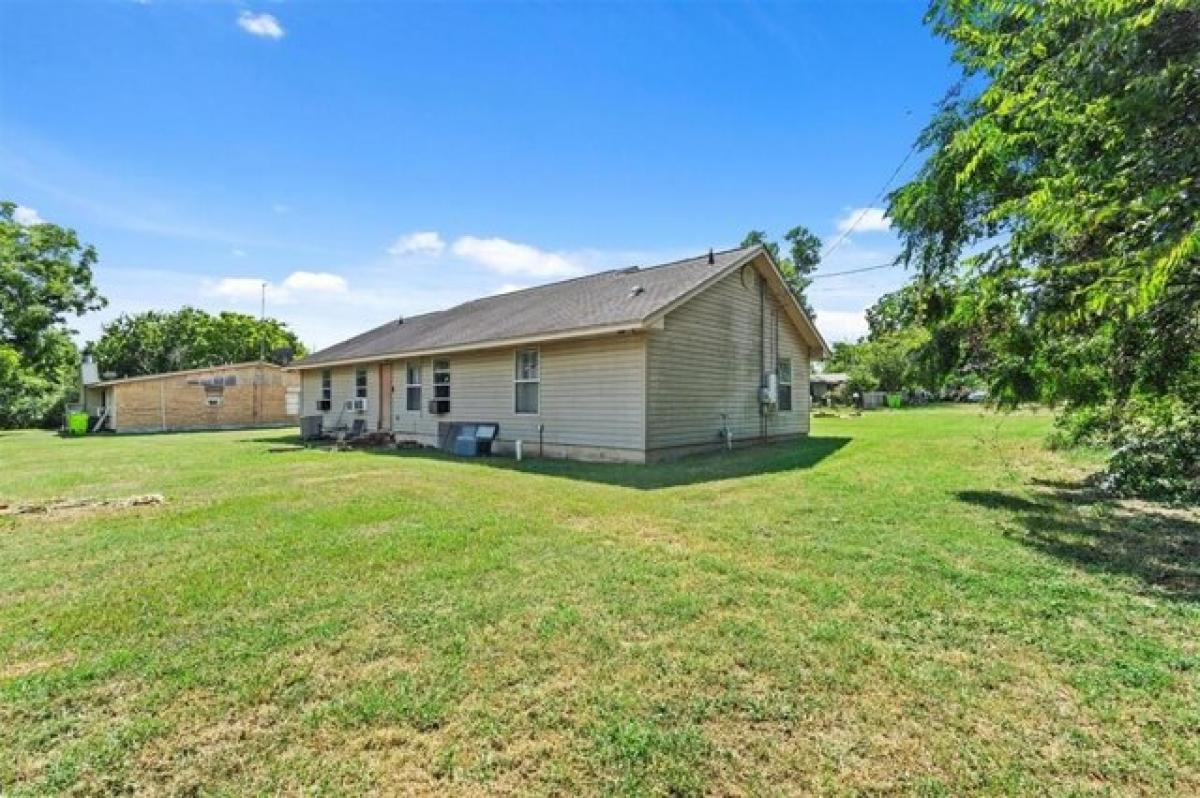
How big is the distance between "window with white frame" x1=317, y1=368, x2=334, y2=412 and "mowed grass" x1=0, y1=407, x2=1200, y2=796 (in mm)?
13563

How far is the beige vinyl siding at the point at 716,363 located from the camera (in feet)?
35.1

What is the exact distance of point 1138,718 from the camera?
7.91 ft

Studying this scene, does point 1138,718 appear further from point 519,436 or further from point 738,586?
point 519,436

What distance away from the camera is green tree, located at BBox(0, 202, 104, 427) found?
97.5ft

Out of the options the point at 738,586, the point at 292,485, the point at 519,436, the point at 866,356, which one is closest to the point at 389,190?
the point at 519,436

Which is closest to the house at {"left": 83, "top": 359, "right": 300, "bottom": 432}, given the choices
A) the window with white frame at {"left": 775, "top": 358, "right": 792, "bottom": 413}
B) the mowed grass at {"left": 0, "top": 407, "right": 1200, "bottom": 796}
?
the window with white frame at {"left": 775, "top": 358, "right": 792, "bottom": 413}

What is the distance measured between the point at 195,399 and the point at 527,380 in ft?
77.4

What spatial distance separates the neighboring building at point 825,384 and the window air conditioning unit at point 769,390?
2999 cm

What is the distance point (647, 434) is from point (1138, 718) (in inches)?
319

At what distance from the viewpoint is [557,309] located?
13023mm

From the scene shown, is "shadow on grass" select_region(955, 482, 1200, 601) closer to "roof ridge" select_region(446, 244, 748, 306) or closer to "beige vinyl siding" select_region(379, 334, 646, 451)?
"beige vinyl siding" select_region(379, 334, 646, 451)

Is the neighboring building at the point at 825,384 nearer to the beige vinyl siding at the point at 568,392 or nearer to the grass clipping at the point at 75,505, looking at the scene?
the beige vinyl siding at the point at 568,392

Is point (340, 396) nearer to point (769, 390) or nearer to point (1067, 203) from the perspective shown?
point (769, 390)

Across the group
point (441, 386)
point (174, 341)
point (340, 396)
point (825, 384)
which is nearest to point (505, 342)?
point (441, 386)
